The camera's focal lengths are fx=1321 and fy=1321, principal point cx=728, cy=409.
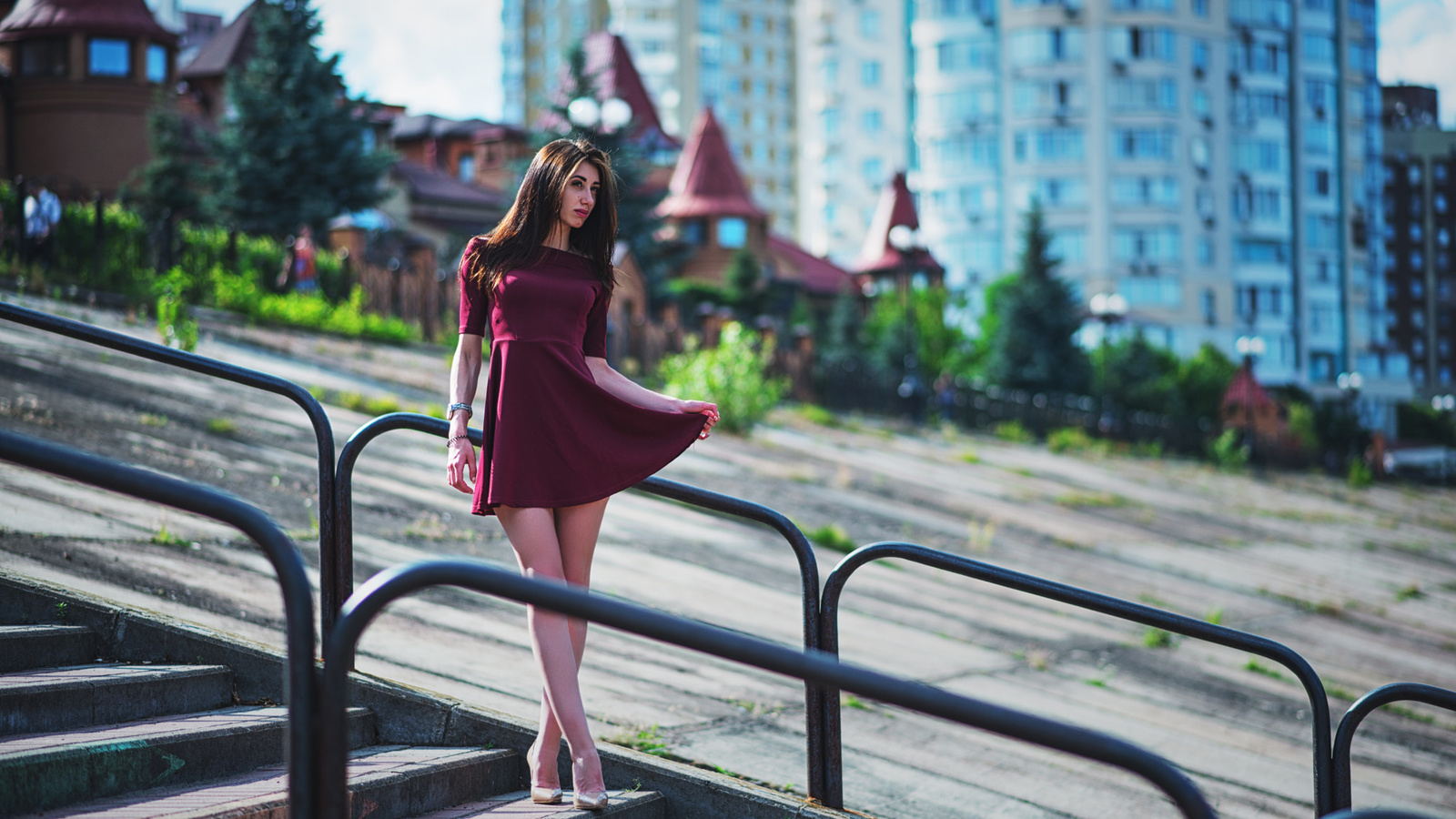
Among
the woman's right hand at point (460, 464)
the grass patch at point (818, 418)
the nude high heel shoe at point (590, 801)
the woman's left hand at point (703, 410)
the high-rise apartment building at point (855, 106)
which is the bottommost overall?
the nude high heel shoe at point (590, 801)

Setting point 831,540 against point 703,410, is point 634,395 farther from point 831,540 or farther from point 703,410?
point 831,540

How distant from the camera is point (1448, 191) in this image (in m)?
110

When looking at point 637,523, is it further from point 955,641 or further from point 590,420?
point 590,420

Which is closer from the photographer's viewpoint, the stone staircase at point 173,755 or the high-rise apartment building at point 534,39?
the stone staircase at point 173,755

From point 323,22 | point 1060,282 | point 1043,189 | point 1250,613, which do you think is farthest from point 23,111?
point 1043,189

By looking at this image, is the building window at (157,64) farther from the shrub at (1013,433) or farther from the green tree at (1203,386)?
the green tree at (1203,386)

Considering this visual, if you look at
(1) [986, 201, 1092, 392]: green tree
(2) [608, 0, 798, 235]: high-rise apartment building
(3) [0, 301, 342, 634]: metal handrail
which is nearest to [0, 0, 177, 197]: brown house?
(1) [986, 201, 1092, 392]: green tree

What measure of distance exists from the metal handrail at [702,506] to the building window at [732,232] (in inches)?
1975

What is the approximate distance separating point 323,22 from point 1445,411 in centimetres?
8584

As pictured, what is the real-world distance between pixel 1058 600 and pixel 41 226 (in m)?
17.0

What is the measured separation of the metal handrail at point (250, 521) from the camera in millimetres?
2629

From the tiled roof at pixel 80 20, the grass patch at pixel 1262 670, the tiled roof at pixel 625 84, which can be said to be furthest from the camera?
the tiled roof at pixel 625 84

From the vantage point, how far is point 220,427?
10.5m

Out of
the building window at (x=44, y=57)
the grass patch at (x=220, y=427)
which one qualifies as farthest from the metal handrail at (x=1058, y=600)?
the building window at (x=44, y=57)
